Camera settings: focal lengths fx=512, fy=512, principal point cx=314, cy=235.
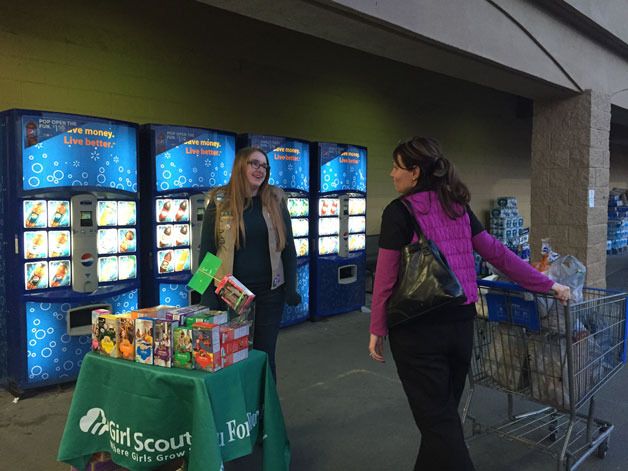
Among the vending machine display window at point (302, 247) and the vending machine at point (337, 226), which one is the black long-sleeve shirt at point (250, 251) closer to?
the vending machine display window at point (302, 247)

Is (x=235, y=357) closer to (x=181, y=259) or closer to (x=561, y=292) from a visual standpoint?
(x=561, y=292)

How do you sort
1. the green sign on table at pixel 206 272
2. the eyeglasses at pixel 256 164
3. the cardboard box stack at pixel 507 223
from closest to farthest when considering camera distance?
the green sign on table at pixel 206 272, the eyeglasses at pixel 256 164, the cardboard box stack at pixel 507 223

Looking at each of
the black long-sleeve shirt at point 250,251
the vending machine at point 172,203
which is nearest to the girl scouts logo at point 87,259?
Answer: the vending machine at point 172,203

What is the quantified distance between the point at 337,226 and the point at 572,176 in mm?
2570

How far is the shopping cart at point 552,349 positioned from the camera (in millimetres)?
2443

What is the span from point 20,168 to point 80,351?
4.65 ft

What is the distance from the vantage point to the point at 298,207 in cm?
555

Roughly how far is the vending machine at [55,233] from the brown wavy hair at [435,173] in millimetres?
2685

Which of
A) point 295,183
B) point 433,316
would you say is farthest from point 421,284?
point 295,183

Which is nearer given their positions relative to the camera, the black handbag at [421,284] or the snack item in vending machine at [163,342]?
the black handbag at [421,284]

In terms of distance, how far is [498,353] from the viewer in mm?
2678

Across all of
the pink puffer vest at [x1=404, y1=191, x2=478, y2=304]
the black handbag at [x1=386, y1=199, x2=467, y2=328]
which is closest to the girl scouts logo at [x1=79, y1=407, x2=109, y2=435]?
the black handbag at [x1=386, y1=199, x2=467, y2=328]

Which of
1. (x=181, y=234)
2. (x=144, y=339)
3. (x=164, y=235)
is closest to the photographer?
(x=144, y=339)

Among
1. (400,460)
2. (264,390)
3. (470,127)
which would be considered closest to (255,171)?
(264,390)
